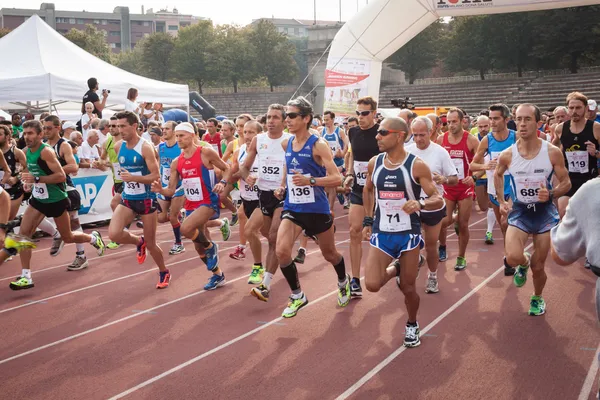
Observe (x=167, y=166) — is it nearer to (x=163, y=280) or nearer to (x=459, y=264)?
(x=163, y=280)

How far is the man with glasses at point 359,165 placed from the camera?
766 centimetres

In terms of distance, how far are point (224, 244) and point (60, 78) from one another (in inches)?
267

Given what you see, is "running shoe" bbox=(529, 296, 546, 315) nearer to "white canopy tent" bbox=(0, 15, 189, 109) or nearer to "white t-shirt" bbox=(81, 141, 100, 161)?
"white t-shirt" bbox=(81, 141, 100, 161)

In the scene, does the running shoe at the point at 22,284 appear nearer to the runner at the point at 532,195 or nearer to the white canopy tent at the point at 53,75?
the runner at the point at 532,195

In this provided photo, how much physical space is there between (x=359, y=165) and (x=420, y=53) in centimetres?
5926

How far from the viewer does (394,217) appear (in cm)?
583

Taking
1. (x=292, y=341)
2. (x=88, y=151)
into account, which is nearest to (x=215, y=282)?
(x=292, y=341)

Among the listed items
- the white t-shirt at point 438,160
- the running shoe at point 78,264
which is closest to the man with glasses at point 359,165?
the white t-shirt at point 438,160

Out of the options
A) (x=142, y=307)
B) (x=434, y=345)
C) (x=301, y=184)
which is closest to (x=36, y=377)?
(x=142, y=307)

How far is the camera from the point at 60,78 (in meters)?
15.9

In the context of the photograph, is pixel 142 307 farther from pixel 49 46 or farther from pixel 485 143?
pixel 49 46

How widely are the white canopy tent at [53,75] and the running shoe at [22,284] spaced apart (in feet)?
26.5

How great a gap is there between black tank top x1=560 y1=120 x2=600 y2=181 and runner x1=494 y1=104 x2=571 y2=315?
213cm

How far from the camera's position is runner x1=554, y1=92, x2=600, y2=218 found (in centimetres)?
848
